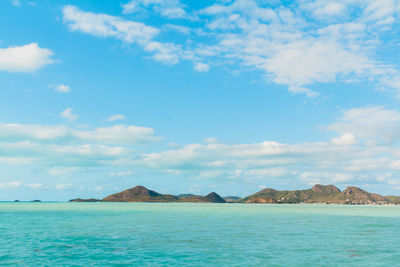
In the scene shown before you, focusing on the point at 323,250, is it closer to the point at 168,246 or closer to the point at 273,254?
the point at 273,254

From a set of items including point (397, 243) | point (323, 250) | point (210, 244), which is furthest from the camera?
point (397, 243)

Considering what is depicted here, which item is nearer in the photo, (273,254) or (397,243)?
(273,254)

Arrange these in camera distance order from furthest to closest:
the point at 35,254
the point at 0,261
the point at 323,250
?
the point at 323,250, the point at 35,254, the point at 0,261

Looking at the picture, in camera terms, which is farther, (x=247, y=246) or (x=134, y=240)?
(x=134, y=240)

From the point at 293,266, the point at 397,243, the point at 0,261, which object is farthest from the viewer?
the point at 397,243

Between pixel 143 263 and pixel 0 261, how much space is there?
51.2 ft

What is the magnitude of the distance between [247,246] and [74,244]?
2435cm

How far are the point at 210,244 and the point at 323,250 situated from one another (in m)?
15.0

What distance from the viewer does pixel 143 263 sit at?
3369 cm

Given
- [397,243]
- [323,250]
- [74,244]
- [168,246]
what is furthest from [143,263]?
[397,243]

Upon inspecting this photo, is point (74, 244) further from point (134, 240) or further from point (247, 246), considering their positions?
point (247, 246)

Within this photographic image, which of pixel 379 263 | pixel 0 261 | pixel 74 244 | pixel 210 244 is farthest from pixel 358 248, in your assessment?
pixel 0 261

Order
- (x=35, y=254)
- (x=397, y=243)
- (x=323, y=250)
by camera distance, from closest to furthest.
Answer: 1. (x=35, y=254)
2. (x=323, y=250)
3. (x=397, y=243)

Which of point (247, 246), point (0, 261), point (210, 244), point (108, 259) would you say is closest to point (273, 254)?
point (247, 246)
